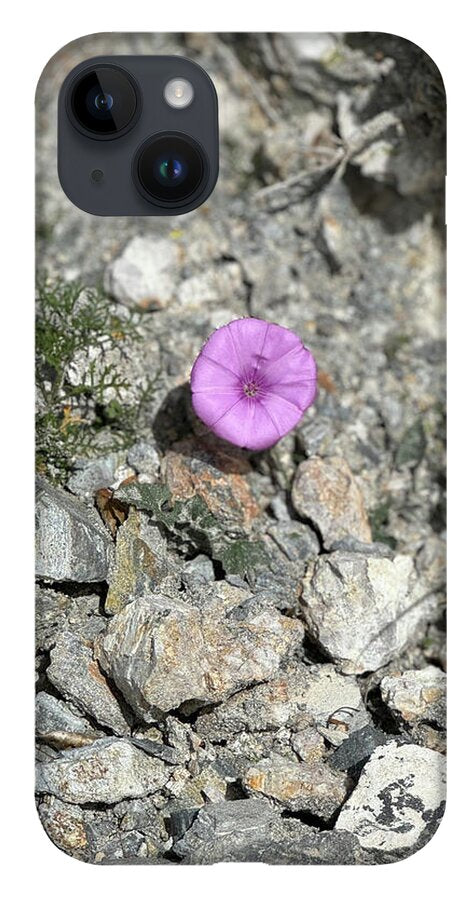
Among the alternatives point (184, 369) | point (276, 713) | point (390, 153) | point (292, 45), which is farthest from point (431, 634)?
point (292, 45)

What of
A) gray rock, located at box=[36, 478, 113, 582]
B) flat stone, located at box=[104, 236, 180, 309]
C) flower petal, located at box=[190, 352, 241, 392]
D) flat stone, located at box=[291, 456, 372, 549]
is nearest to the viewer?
gray rock, located at box=[36, 478, 113, 582]

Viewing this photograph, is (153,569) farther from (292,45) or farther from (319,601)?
(292,45)

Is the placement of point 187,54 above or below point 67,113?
above

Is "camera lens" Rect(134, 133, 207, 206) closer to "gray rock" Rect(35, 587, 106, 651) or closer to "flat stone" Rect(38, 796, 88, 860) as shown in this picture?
"gray rock" Rect(35, 587, 106, 651)

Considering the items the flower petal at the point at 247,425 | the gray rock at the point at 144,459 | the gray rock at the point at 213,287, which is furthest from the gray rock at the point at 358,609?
the gray rock at the point at 213,287

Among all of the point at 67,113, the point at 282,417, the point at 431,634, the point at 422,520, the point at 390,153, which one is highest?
the point at 390,153

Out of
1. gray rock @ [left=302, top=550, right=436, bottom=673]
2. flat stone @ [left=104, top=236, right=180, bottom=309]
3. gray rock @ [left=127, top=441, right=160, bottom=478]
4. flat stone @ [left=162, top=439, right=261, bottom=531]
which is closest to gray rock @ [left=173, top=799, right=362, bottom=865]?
gray rock @ [left=302, top=550, right=436, bottom=673]

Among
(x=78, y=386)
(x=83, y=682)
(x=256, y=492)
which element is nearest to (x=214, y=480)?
(x=256, y=492)
